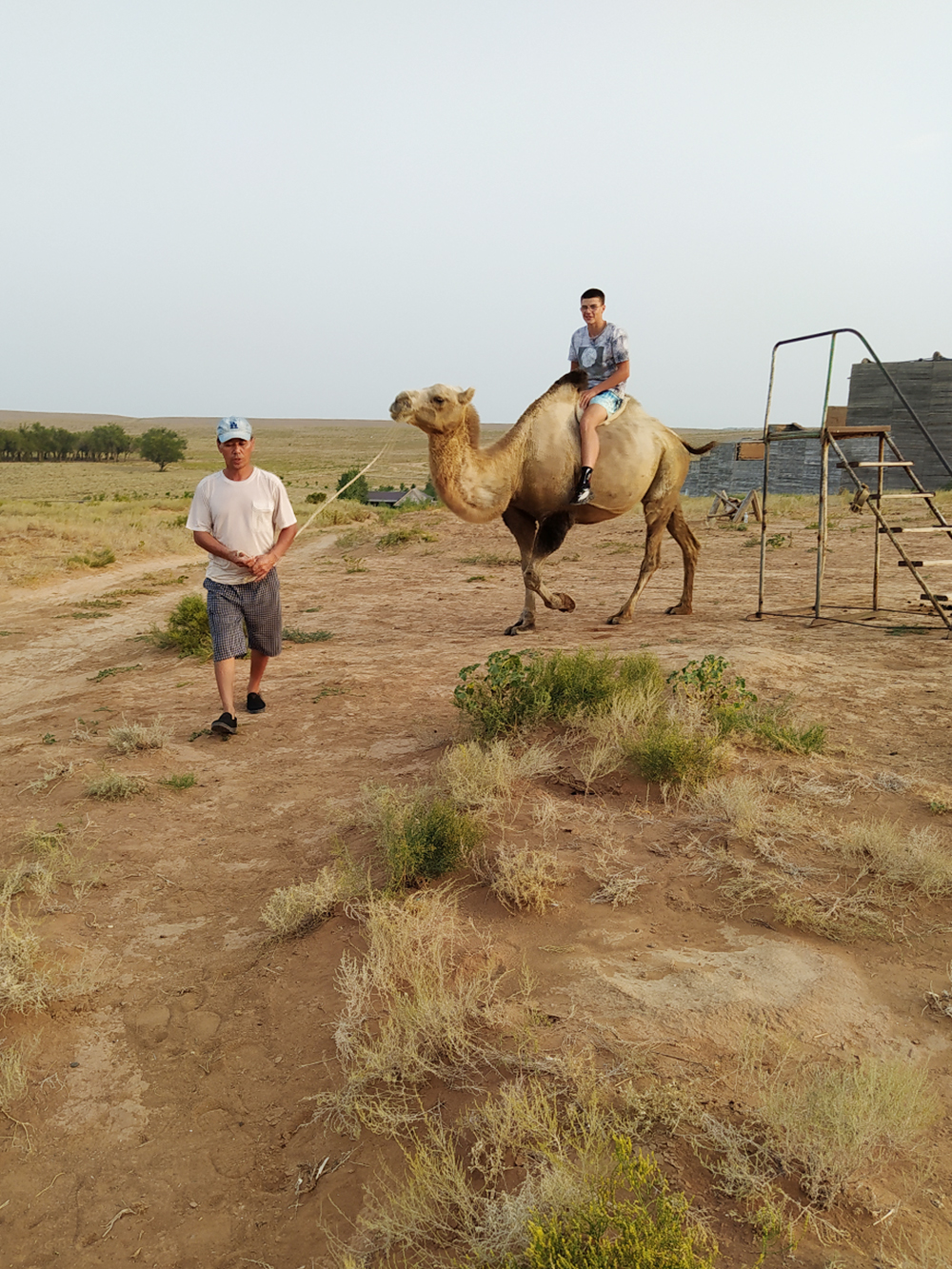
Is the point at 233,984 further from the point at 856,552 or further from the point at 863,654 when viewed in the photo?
the point at 856,552

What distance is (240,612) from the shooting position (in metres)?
6.09

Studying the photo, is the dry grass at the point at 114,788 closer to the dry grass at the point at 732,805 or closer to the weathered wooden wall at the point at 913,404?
the dry grass at the point at 732,805

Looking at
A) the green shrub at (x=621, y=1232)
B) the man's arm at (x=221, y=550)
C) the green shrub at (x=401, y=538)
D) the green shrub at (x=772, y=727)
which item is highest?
the man's arm at (x=221, y=550)

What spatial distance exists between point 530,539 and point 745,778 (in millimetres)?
4842

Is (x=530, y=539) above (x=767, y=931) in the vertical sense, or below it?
above

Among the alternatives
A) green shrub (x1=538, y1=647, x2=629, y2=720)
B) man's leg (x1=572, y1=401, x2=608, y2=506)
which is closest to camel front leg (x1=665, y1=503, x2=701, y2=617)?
man's leg (x1=572, y1=401, x2=608, y2=506)

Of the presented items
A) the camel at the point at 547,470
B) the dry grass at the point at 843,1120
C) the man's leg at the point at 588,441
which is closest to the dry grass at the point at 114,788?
the camel at the point at 547,470

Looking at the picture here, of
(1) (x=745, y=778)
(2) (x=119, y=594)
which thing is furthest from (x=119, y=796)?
(2) (x=119, y=594)

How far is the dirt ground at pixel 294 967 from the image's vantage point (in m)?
2.42

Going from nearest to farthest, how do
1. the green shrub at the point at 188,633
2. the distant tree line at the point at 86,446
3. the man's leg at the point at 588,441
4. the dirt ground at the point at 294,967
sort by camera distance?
the dirt ground at the point at 294,967, the man's leg at the point at 588,441, the green shrub at the point at 188,633, the distant tree line at the point at 86,446

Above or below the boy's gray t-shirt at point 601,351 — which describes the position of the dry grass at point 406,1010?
below

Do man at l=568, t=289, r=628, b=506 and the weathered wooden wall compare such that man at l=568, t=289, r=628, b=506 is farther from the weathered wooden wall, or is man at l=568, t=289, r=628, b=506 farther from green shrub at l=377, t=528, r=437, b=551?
the weathered wooden wall

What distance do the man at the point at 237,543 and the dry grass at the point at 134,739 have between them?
0.38 m

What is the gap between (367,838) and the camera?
4.46 metres
